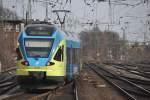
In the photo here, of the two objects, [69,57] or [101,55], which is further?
[101,55]

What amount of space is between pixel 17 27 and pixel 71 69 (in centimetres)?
4941

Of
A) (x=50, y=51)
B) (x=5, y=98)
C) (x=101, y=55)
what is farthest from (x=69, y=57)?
(x=101, y=55)

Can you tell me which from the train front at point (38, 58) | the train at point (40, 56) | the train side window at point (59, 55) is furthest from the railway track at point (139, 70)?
the train front at point (38, 58)

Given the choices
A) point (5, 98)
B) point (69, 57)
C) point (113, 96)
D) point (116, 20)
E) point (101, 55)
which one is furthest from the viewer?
point (101, 55)

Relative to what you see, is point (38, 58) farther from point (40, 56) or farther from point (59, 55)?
point (59, 55)

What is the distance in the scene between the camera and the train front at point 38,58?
18.7m

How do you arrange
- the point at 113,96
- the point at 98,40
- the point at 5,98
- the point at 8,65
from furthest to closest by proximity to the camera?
1. the point at 98,40
2. the point at 8,65
3. the point at 113,96
4. the point at 5,98

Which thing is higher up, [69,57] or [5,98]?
[69,57]

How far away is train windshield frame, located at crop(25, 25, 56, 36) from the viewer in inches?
760

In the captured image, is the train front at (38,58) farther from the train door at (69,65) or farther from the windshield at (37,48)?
the train door at (69,65)

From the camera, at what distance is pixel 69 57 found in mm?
21844

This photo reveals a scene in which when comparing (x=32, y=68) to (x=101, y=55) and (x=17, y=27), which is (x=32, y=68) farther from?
(x=101, y=55)

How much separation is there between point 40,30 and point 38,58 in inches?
52.5

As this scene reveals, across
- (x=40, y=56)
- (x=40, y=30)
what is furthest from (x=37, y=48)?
(x=40, y=30)
